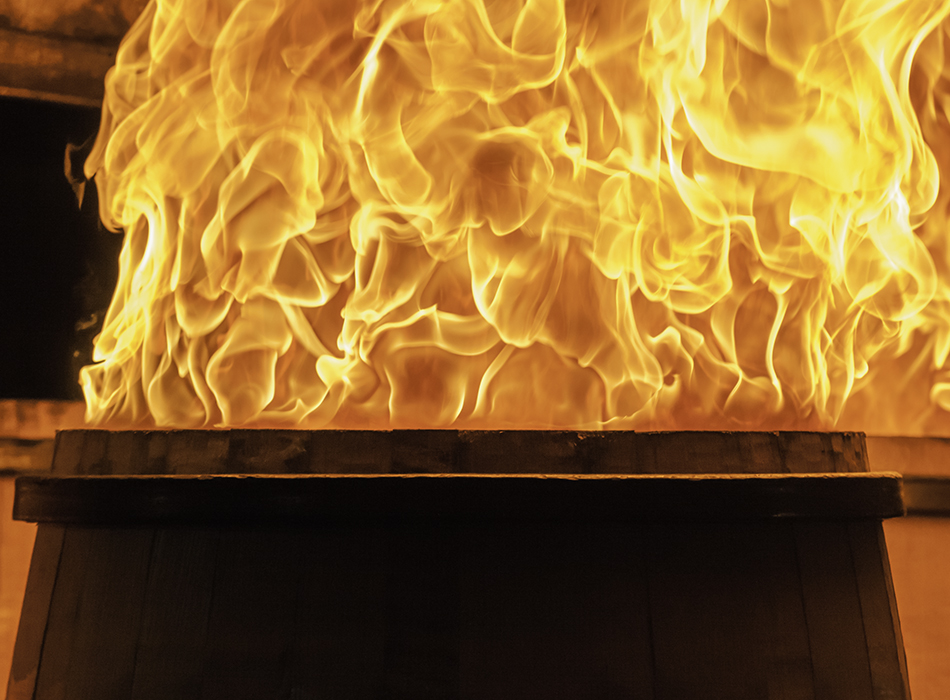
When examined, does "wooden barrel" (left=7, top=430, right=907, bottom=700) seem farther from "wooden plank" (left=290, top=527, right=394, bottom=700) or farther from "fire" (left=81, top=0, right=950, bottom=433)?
"fire" (left=81, top=0, right=950, bottom=433)

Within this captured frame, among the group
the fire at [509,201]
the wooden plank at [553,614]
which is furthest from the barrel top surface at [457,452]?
the fire at [509,201]

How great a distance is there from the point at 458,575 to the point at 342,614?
0.64 ft

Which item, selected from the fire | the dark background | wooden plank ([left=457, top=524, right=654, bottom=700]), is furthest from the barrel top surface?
the dark background

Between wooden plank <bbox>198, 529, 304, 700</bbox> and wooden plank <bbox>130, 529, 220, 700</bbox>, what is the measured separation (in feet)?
0.05

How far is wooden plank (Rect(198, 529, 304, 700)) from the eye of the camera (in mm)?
1037

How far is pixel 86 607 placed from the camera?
3.72 ft

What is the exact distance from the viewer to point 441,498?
1.07 m

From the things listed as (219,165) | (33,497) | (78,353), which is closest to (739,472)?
(33,497)

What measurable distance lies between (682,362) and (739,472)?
1059mm

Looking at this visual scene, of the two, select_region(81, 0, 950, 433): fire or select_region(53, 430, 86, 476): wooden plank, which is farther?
select_region(81, 0, 950, 433): fire

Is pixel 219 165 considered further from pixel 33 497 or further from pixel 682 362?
pixel 682 362

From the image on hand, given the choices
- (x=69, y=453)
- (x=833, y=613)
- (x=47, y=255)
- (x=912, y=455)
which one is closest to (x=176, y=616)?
(x=69, y=453)

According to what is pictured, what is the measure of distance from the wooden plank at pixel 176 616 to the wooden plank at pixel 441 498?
0.16 feet

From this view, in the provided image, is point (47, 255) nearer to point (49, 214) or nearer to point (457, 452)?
point (49, 214)
